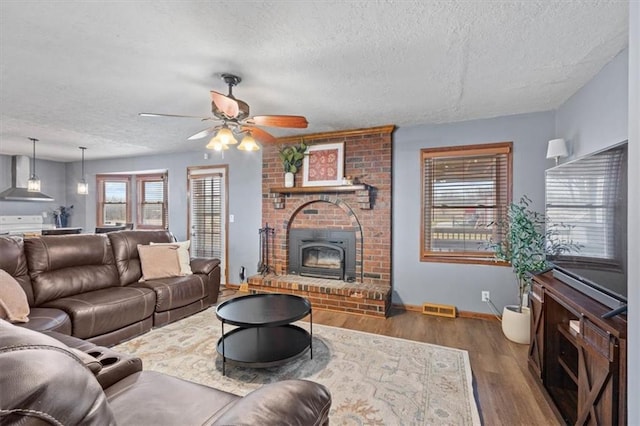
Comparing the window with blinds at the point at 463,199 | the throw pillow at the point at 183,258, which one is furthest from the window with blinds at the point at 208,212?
the window with blinds at the point at 463,199

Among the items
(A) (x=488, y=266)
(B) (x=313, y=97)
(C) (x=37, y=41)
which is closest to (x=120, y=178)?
(C) (x=37, y=41)

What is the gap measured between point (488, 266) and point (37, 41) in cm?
456

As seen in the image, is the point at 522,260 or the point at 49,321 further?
the point at 522,260

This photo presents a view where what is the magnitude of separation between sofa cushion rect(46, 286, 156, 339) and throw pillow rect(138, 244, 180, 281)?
38 centimetres

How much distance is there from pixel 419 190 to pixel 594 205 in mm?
2221

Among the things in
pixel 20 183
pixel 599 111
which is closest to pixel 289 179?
pixel 599 111

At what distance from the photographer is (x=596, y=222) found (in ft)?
5.45

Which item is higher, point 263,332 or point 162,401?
point 162,401

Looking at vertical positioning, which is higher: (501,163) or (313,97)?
(313,97)

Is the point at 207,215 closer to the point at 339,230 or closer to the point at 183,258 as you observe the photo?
the point at 183,258

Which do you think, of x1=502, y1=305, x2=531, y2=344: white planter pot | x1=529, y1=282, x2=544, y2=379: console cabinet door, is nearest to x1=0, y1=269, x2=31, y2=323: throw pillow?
x1=529, y1=282, x2=544, y2=379: console cabinet door

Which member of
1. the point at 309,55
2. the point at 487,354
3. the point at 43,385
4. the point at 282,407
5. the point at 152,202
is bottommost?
the point at 487,354

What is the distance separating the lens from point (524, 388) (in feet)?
7.03

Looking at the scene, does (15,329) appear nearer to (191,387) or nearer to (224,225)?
(191,387)
